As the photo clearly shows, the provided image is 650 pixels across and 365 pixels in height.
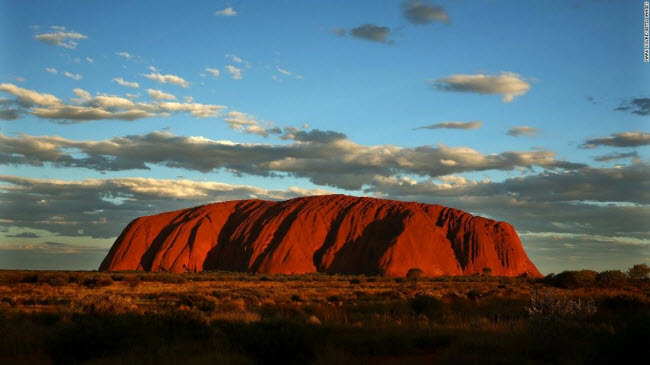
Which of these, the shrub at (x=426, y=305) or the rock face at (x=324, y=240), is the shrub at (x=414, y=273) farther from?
the shrub at (x=426, y=305)

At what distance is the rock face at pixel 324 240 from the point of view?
210ft

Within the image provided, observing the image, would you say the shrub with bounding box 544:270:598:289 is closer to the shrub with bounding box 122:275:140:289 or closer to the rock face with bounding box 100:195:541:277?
the rock face with bounding box 100:195:541:277

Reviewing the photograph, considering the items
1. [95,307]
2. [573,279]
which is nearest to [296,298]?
[95,307]

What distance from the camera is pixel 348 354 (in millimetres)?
8836

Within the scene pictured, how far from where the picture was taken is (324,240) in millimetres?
68500

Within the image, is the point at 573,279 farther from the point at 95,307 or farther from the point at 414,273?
the point at 95,307

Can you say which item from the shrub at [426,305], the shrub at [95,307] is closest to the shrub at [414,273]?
the shrub at [426,305]

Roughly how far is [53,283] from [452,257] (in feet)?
152

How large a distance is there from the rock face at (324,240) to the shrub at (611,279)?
22740 mm

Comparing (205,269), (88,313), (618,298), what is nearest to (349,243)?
(205,269)

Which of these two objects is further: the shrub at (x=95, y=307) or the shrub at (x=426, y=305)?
the shrub at (x=426, y=305)

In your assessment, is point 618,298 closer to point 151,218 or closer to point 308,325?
point 308,325

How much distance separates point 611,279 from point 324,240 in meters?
36.1

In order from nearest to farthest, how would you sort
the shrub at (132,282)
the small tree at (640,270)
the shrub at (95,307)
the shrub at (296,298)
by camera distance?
1. the shrub at (95,307)
2. the shrub at (296,298)
3. the shrub at (132,282)
4. the small tree at (640,270)
